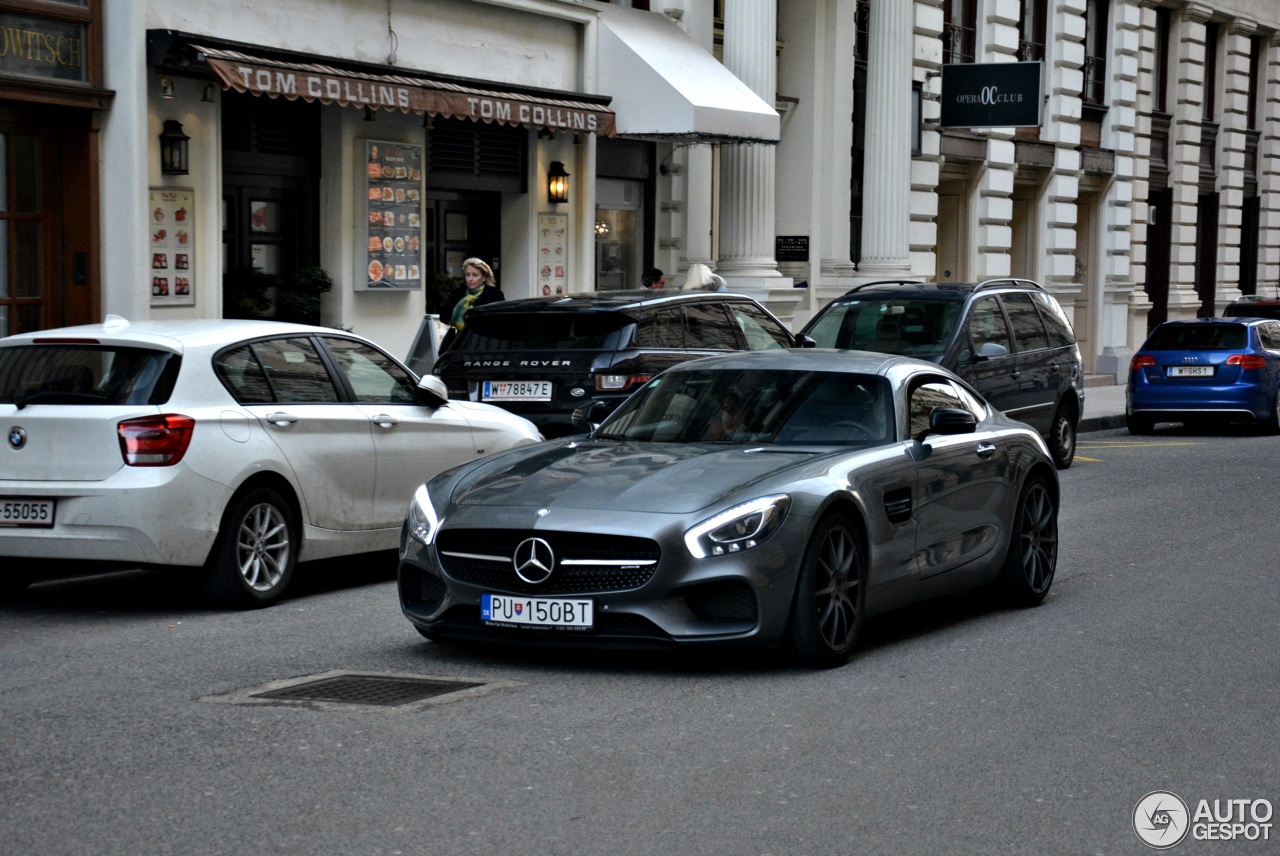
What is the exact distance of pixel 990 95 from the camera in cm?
2911

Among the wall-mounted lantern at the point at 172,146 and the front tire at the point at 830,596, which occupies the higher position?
the wall-mounted lantern at the point at 172,146

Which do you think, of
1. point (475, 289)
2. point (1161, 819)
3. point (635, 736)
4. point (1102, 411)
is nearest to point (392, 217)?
point (475, 289)

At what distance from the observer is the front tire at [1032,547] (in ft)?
31.8

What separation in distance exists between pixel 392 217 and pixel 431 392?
857 centimetres

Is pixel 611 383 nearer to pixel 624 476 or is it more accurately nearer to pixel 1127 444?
pixel 624 476

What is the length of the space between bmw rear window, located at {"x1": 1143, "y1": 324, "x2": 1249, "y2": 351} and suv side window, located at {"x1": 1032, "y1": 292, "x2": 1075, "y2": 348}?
5.45 m

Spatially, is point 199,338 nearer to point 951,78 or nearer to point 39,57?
point 39,57

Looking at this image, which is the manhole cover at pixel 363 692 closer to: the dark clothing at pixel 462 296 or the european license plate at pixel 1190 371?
the dark clothing at pixel 462 296

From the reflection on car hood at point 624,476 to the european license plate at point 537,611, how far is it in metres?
0.41

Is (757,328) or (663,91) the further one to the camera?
(663,91)

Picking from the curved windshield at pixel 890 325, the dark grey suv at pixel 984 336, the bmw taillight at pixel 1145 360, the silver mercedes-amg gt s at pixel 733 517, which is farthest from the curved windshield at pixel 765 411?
the bmw taillight at pixel 1145 360

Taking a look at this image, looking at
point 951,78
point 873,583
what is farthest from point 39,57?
point 951,78

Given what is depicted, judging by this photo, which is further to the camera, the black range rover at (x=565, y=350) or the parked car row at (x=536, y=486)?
the black range rover at (x=565, y=350)

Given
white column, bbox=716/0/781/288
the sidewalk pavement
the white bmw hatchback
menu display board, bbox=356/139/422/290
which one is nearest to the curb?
the sidewalk pavement
